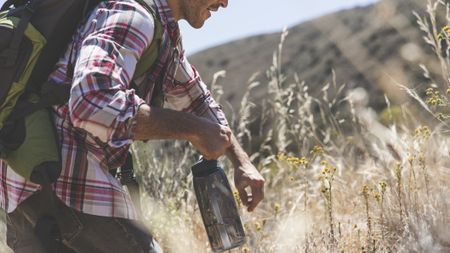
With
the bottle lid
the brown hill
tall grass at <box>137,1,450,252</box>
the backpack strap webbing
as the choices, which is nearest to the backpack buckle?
the backpack strap webbing

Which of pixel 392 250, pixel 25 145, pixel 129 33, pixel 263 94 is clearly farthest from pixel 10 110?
pixel 263 94

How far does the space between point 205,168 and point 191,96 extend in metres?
0.45

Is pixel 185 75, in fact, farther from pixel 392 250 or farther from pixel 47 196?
pixel 392 250

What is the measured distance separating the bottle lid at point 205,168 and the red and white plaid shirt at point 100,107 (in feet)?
0.92

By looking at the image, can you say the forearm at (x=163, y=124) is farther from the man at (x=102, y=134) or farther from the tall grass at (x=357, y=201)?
the tall grass at (x=357, y=201)

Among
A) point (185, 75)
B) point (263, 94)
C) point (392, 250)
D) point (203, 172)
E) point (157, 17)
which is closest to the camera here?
point (157, 17)

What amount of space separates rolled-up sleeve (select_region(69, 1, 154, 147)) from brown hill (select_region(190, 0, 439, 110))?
26.7 ft

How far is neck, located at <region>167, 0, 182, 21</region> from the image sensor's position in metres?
2.65

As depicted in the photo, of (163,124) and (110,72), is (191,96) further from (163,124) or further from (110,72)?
(110,72)

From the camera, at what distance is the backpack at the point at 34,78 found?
2336mm

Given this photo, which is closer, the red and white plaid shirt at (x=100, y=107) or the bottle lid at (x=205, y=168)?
the red and white plaid shirt at (x=100, y=107)

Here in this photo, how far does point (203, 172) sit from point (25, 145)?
0.62m

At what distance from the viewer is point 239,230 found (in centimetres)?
270

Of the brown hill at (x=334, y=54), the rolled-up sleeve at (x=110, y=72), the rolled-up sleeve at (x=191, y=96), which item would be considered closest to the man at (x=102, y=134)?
the rolled-up sleeve at (x=110, y=72)
